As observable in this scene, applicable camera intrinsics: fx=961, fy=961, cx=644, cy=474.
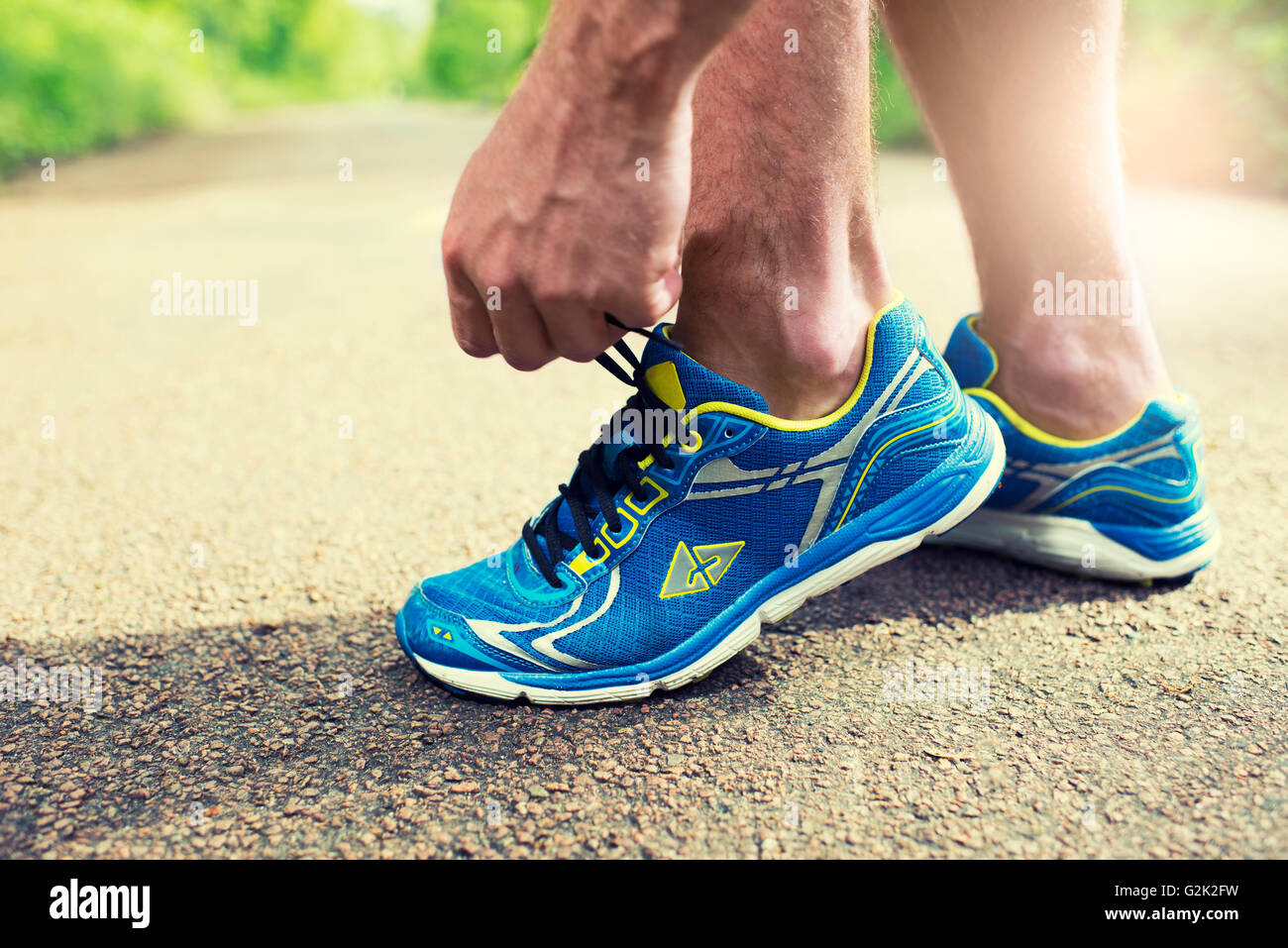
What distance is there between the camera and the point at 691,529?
4.37ft

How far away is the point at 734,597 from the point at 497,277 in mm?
580

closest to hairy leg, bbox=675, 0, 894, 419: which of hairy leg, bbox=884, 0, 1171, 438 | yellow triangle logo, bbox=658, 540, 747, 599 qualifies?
yellow triangle logo, bbox=658, 540, 747, 599

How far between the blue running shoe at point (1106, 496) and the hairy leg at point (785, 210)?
45cm

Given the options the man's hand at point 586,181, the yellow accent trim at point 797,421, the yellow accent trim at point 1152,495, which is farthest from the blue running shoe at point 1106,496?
the man's hand at point 586,181

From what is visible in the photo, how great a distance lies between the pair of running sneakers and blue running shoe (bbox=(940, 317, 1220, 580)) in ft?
0.75

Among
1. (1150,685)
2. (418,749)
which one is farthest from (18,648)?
(1150,685)

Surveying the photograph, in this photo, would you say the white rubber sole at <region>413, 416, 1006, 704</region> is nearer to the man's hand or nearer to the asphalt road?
the asphalt road

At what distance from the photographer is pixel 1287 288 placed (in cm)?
365

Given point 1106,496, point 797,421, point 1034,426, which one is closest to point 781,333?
point 797,421

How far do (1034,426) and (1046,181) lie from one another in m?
0.40

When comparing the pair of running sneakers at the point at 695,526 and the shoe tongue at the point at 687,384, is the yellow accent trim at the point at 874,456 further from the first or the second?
the shoe tongue at the point at 687,384

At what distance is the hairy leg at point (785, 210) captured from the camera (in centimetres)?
120

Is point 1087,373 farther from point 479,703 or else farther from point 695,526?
point 479,703

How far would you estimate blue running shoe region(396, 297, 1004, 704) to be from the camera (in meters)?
1.31
